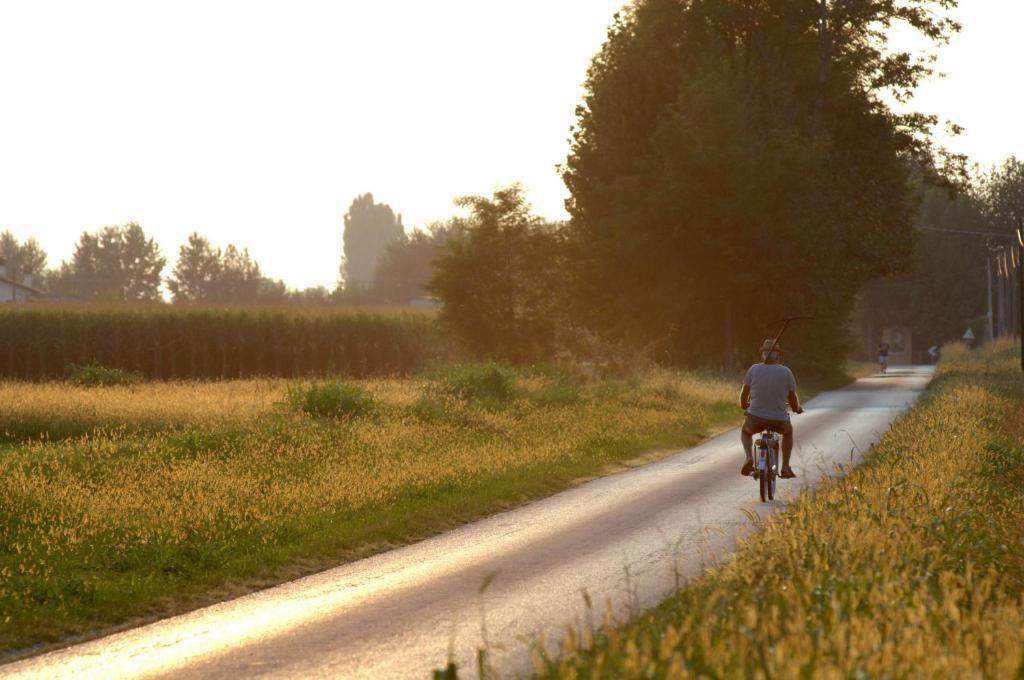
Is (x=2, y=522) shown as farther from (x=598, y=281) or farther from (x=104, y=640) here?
(x=598, y=281)

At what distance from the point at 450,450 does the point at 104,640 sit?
504 inches

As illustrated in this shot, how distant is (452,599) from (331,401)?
1662 cm

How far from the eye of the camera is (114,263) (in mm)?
145750

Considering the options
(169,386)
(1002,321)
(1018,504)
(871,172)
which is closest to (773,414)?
(1018,504)

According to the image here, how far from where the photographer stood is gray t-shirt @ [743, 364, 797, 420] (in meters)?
16.8

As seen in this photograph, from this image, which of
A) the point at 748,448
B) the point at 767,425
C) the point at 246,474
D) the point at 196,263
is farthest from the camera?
the point at 196,263

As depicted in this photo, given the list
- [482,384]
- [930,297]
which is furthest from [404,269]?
[482,384]

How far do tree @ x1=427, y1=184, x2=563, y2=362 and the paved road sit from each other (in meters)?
32.0

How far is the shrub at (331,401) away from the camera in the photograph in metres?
26.2

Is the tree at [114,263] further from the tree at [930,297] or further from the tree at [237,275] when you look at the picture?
the tree at [930,297]

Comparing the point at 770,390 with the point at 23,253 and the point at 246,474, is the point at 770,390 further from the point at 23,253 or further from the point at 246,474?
the point at 23,253

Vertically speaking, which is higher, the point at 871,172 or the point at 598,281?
the point at 871,172

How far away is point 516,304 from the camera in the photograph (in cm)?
5034

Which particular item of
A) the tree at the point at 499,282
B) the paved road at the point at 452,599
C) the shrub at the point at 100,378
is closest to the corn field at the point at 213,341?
the tree at the point at 499,282
